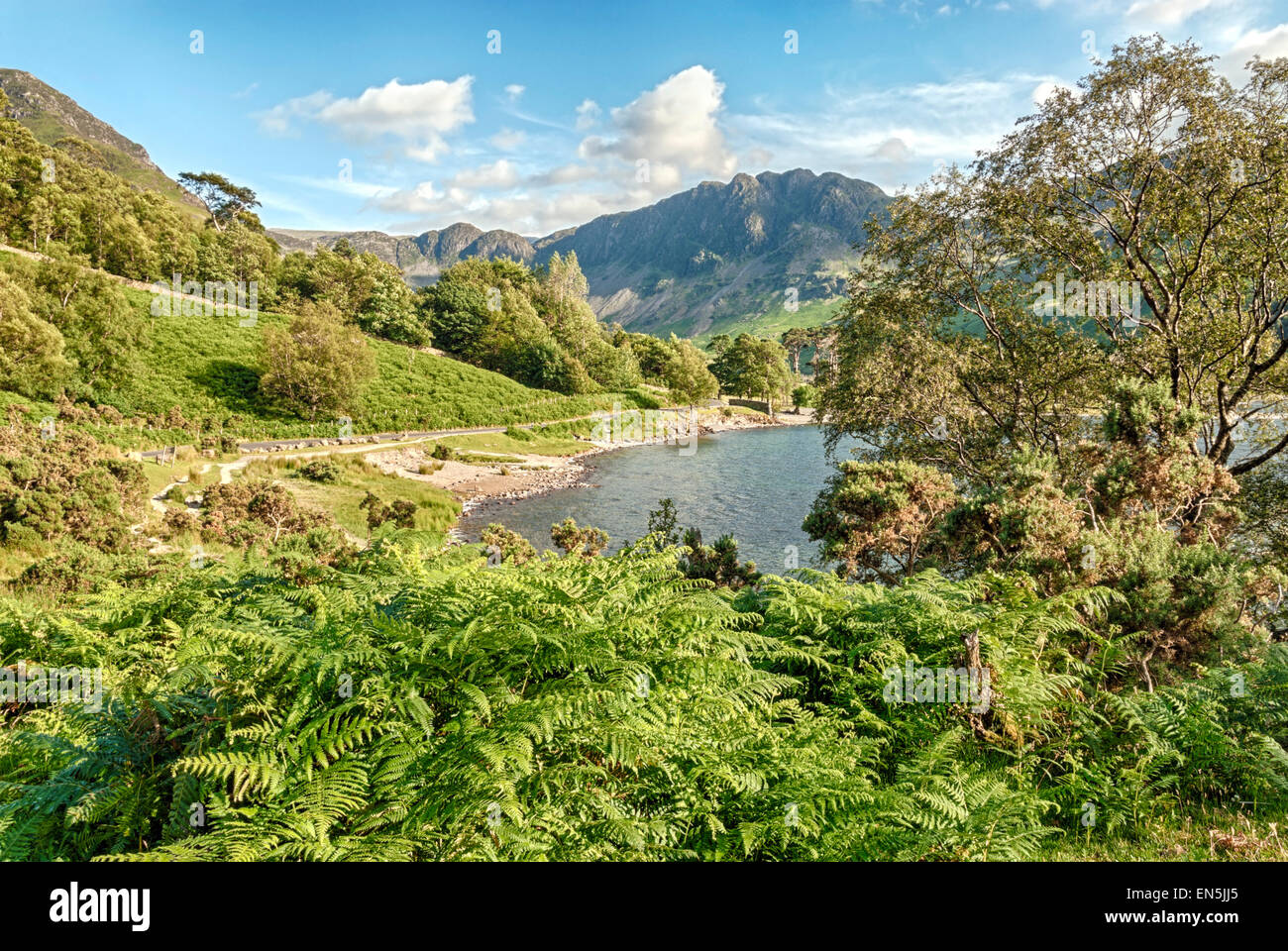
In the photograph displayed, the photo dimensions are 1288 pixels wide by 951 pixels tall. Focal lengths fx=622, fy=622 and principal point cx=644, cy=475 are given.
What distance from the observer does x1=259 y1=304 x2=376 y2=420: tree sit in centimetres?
5288

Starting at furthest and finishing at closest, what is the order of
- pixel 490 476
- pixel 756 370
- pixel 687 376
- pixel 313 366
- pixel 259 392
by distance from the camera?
pixel 756 370
pixel 687 376
pixel 259 392
pixel 313 366
pixel 490 476

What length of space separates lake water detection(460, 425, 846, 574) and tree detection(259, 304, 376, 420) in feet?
75.7

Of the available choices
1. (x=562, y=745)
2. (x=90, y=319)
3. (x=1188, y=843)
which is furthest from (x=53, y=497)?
(x=90, y=319)

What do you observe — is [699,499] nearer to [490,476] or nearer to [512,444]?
[490,476]

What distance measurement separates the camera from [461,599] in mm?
4379

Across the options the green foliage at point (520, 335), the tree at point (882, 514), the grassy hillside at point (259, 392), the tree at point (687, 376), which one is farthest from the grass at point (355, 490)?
the tree at point (687, 376)

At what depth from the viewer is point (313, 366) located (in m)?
53.0

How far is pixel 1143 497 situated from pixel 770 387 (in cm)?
10759

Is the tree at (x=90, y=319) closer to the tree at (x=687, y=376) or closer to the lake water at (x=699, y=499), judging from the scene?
the lake water at (x=699, y=499)

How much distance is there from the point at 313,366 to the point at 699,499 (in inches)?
1387

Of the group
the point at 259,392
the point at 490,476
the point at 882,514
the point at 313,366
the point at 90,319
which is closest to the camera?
the point at 882,514

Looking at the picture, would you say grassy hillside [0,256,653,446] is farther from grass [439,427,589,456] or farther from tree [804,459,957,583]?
tree [804,459,957,583]

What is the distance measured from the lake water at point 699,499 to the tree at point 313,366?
23.1 meters

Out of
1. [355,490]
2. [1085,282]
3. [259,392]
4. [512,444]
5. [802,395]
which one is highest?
[802,395]
